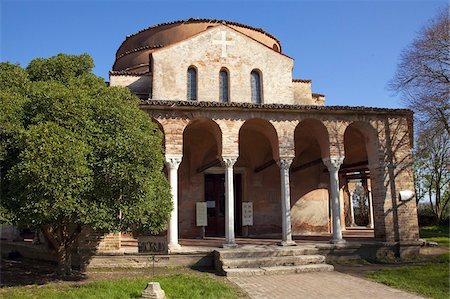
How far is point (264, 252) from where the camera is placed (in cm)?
1232

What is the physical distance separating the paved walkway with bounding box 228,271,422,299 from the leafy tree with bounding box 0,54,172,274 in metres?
3.00

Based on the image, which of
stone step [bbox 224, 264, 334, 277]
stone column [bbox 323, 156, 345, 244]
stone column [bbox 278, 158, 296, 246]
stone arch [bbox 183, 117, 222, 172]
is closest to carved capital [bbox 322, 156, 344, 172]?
stone column [bbox 323, 156, 345, 244]

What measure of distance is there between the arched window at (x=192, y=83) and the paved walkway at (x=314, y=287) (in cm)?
826

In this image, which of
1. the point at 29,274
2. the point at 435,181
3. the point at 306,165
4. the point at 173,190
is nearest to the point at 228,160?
the point at 173,190

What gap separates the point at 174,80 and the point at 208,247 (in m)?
7.05

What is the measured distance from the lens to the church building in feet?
44.6

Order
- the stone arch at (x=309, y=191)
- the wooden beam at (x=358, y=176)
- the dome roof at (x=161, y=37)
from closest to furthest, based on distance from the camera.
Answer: the stone arch at (x=309, y=191)
the dome roof at (x=161, y=37)
the wooden beam at (x=358, y=176)

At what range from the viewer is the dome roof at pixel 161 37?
65.7 feet

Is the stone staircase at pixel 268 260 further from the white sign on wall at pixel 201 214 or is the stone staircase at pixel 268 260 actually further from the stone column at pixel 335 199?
the white sign on wall at pixel 201 214

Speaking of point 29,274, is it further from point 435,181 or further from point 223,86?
point 435,181

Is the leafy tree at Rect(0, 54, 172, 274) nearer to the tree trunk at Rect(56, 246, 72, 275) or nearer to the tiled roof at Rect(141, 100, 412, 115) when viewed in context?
the tree trunk at Rect(56, 246, 72, 275)

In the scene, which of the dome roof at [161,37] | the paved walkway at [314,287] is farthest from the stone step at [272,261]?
the dome roof at [161,37]

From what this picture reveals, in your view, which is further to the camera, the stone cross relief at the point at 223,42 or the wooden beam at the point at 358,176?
the wooden beam at the point at 358,176

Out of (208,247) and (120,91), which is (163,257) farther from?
(120,91)
